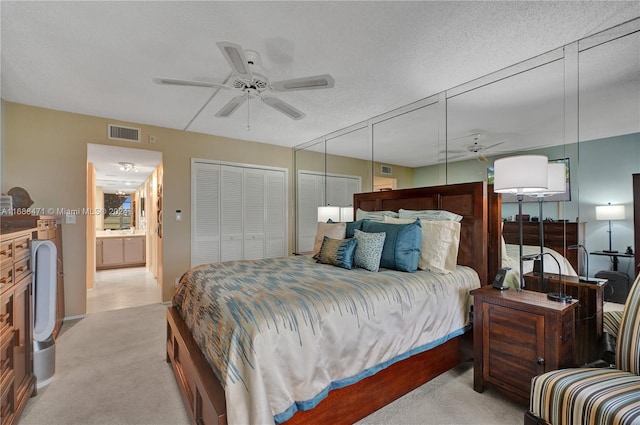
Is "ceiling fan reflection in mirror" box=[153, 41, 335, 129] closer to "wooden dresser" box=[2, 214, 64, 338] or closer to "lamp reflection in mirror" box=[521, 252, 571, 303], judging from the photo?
"wooden dresser" box=[2, 214, 64, 338]

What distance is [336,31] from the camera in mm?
2072

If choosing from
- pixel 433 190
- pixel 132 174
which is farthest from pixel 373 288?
pixel 132 174

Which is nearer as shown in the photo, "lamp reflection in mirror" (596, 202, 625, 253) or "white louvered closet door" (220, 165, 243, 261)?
"lamp reflection in mirror" (596, 202, 625, 253)

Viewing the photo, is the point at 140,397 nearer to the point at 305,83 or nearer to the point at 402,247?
the point at 402,247

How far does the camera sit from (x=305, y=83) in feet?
7.00

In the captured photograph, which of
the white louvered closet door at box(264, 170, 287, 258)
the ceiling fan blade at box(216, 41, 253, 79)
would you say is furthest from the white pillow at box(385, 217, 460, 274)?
the white louvered closet door at box(264, 170, 287, 258)

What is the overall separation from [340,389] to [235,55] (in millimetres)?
2166

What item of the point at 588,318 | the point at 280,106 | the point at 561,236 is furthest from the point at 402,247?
the point at 280,106

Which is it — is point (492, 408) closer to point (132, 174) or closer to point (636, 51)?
point (636, 51)

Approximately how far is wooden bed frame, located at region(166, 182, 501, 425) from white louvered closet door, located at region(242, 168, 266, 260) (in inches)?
101

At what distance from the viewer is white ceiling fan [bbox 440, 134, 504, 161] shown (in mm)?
2883

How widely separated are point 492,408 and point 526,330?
58 cm

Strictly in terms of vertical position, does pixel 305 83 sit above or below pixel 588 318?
above

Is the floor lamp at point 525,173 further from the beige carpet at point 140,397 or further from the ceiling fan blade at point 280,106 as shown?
the ceiling fan blade at point 280,106
